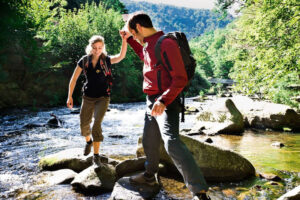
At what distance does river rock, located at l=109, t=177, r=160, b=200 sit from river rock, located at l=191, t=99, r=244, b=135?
5.93 metres

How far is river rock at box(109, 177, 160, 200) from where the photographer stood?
3.15 m

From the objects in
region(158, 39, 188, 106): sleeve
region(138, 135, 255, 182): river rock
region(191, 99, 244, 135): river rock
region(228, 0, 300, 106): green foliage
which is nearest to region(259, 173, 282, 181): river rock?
region(138, 135, 255, 182): river rock

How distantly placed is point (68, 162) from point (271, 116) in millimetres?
7980

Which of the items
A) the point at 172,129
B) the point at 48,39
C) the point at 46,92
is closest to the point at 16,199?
the point at 172,129

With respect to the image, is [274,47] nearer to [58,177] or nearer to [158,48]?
[158,48]

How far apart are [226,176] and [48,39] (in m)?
23.5

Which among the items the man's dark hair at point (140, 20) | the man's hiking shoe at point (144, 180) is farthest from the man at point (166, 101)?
the man's hiking shoe at point (144, 180)

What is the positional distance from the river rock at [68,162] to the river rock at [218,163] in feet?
4.92

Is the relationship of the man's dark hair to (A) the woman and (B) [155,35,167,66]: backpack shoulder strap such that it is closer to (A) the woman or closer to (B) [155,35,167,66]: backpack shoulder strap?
(B) [155,35,167,66]: backpack shoulder strap

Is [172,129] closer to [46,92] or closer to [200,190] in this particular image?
[200,190]

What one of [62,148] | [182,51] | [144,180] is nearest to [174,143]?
[182,51]

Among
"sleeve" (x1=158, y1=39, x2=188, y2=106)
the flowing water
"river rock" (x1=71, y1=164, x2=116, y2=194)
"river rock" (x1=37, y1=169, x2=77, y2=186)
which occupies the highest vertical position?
"sleeve" (x1=158, y1=39, x2=188, y2=106)

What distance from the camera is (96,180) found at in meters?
3.72

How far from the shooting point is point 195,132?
894cm
